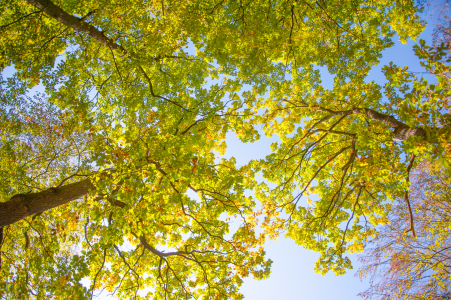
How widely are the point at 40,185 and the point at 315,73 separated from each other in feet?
32.1

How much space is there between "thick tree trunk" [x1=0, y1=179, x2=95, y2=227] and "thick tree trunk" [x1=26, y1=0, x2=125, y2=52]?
13.5 feet

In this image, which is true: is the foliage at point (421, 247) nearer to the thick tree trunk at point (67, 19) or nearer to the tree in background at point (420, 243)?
the tree in background at point (420, 243)

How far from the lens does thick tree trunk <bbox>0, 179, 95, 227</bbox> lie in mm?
4453

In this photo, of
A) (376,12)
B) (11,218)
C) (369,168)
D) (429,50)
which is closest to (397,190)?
(369,168)

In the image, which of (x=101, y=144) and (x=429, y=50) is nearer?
(x=429, y=50)

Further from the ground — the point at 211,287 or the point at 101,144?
the point at 101,144

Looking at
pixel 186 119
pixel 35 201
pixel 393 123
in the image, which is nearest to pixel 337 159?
pixel 393 123

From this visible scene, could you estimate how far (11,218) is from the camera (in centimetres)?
447

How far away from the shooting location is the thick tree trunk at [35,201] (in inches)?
175

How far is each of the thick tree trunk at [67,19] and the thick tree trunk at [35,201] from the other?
4.12m

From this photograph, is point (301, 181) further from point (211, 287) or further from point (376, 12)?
point (376, 12)

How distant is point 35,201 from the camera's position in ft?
15.5

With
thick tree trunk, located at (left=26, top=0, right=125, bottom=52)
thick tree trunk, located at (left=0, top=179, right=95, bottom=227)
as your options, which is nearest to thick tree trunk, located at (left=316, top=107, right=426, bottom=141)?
thick tree trunk, located at (left=0, top=179, right=95, bottom=227)

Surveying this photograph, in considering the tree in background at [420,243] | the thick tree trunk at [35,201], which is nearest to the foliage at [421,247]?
the tree in background at [420,243]
